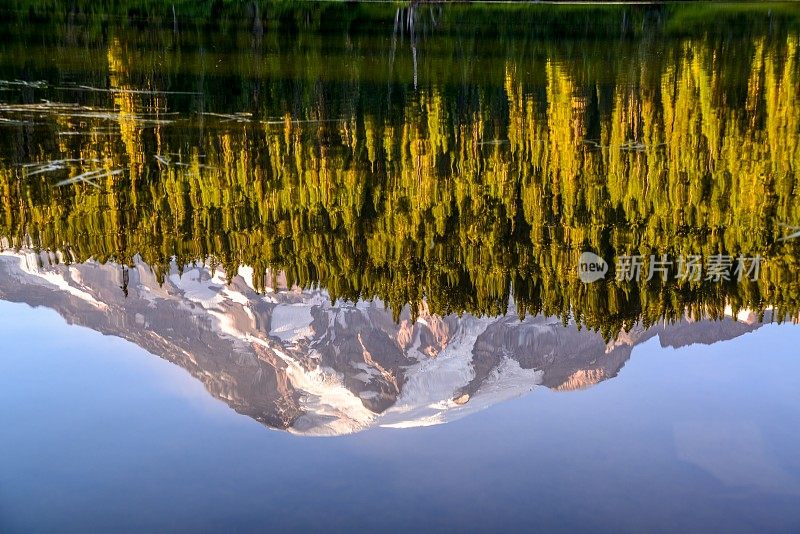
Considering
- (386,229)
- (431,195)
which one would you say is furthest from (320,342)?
(431,195)

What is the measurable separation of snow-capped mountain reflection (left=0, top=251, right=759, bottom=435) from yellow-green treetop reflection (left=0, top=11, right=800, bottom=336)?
1.22 feet

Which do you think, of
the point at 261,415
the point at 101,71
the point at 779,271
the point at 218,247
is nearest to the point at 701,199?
the point at 779,271

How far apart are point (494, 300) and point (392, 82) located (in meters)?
22.4

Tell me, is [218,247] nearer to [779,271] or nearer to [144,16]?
[779,271]

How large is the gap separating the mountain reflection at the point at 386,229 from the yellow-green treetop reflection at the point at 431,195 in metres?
0.06

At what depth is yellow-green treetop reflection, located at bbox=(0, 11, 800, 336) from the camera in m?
16.0

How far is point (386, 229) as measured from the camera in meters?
18.0

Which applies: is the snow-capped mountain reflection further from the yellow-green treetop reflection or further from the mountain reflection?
the yellow-green treetop reflection

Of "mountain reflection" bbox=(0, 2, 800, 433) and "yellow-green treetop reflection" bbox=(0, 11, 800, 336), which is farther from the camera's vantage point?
"yellow-green treetop reflection" bbox=(0, 11, 800, 336)

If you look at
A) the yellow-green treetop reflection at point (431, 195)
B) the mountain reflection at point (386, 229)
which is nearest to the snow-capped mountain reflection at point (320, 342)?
the mountain reflection at point (386, 229)

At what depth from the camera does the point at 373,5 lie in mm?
94938

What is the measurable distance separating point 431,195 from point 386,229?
1.90m

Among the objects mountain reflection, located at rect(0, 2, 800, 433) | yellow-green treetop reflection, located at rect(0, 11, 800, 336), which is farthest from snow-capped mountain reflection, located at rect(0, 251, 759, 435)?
yellow-green treetop reflection, located at rect(0, 11, 800, 336)

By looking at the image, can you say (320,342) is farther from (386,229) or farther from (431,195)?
(431,195)
